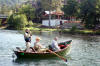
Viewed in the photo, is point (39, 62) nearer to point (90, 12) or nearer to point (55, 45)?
point (55, 45)

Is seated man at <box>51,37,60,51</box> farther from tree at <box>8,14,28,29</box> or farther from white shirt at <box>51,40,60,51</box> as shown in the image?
tree at <box>8,14,28,29</box>

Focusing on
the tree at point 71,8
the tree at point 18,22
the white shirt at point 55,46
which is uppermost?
the white shirt at point 55,46

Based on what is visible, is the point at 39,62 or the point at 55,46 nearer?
the point at 39,62

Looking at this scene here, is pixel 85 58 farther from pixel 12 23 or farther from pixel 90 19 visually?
pixel 12 23

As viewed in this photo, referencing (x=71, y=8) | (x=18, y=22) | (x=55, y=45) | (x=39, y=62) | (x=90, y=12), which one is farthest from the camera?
(x=71, y=8)

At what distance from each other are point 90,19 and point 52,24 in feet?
120

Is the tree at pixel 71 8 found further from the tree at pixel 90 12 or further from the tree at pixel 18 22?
the tree at pixel 90 12

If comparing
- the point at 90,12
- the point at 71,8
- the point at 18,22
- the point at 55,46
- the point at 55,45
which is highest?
the point at 55,45

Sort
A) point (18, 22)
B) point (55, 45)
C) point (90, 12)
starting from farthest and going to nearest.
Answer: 1. point (18, 22)
2. point (90, 12)
3. point (55, 45)

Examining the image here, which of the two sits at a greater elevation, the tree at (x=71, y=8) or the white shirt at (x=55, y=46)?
the white shirt at (x=55, y=46)

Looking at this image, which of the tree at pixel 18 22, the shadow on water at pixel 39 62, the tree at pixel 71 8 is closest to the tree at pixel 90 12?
the tree at pixel 71 8

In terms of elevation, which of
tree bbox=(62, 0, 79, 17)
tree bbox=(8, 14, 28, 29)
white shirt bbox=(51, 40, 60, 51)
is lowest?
tree bbox=(8, 14, 28, 29)

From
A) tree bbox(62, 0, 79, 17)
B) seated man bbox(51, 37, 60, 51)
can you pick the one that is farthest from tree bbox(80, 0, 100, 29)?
seated man bbox(51, 37, 60, 51)

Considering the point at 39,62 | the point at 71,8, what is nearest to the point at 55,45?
the point at 39,62
